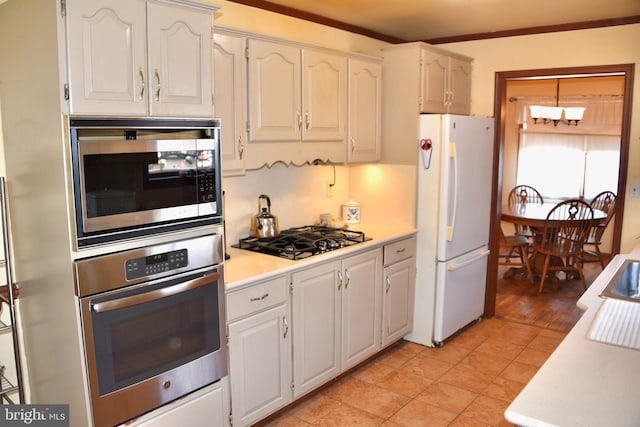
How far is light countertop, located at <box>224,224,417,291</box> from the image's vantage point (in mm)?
2637

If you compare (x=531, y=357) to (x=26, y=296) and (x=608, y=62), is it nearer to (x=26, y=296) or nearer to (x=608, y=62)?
(x=608, y=62)

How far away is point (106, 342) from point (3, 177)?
0.83 m

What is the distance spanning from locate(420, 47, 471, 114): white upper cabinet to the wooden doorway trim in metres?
0.27

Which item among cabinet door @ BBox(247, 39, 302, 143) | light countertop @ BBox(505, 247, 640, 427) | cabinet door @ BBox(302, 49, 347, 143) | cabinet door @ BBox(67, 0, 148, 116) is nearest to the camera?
light countertop @ BBox(505, 247, 640, 427)

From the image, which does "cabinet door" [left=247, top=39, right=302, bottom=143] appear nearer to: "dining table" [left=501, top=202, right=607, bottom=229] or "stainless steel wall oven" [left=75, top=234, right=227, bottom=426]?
"stainless steel wall oven" [left=75, top=234, right=227, bottom=426]

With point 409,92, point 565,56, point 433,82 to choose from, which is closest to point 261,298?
point 409,92

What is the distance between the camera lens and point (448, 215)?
3850 millimetres

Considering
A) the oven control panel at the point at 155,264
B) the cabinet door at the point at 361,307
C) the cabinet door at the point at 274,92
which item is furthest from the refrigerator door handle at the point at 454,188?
the oven control panel at the point at 155,264

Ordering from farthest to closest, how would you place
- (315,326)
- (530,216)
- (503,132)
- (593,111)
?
(593,111) < (530,216) < (503,132) < (315,326)

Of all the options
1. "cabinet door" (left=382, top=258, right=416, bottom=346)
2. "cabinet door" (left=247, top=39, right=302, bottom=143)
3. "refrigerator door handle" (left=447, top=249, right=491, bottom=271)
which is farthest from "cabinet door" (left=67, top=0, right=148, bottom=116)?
"refrigerator door handle" (left=447, top=249, right=491, bottom=271)

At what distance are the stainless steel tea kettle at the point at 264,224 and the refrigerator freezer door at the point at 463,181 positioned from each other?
1.24 m

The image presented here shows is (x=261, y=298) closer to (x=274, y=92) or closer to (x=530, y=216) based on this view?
(x=274, y=92)

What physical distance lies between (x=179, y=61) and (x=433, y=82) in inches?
87.8

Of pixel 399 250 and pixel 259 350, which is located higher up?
pixel 399 250
